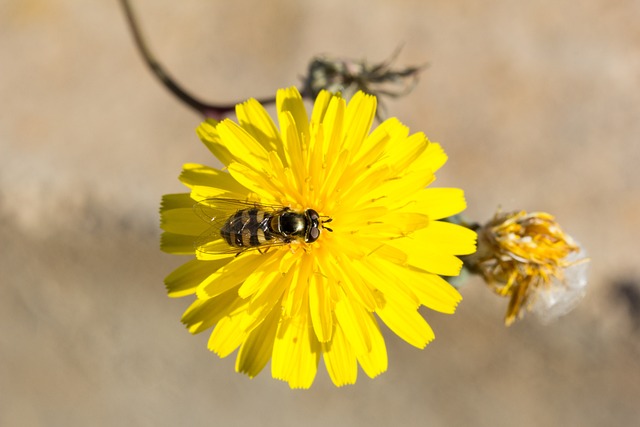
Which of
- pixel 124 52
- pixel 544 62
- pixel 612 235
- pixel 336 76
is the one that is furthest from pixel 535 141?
pixel 124 52

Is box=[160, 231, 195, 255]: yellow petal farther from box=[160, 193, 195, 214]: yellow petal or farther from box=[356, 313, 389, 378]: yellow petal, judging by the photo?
box=[356, 313, 389, 378]: yellow petal

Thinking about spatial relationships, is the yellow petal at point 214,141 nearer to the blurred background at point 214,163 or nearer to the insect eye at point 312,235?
the insect eye at point 312,235

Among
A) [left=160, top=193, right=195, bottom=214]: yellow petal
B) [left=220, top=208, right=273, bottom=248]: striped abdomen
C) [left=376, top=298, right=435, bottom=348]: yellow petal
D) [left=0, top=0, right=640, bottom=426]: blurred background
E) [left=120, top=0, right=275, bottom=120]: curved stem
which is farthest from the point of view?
[left=0, top=0, right=640, bottom=426]: blurred background

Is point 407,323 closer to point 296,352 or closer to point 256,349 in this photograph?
point 296,352

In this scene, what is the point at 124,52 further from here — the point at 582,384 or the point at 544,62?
the point at 582,384

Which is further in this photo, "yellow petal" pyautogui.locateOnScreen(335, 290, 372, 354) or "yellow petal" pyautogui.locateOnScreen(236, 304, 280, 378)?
"yellow petal" pyautogui.locateOnScreen(236, 304, 280, 378)

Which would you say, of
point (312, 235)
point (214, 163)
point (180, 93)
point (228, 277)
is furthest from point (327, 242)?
point (214, 163)

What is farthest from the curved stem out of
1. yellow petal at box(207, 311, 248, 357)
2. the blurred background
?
the blurred background
